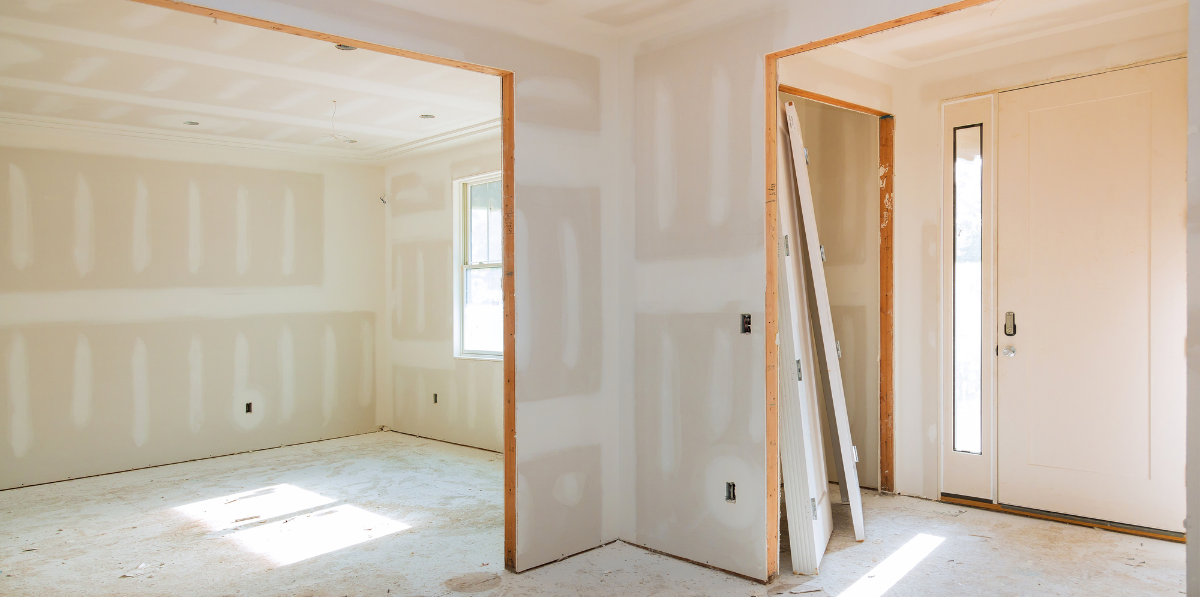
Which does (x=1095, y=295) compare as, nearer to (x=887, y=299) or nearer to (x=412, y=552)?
(x=887, y=299)

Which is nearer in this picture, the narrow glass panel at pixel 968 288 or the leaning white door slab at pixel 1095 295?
the leaning white door slab at pixel 1095 295

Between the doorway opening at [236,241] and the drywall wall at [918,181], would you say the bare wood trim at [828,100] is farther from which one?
the doorway opening at [236,241]

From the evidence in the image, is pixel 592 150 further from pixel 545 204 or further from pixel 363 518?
pixel 363 518

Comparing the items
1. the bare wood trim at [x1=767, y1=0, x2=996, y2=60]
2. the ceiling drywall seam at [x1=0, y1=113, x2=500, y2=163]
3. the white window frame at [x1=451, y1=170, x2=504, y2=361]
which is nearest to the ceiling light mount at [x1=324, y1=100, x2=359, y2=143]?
the ceiling drywall seam at [x1=0, y1=113, x2=500, y2=163]

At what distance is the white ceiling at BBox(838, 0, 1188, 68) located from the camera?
362 centimetres

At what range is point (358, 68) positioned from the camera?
4.33 metres

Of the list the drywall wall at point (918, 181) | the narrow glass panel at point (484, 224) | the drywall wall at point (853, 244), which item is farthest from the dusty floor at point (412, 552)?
the narrow glass panel at point (484, 224)

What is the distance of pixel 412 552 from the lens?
3.72m

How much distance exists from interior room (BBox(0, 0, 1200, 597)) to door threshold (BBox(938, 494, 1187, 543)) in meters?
0.02

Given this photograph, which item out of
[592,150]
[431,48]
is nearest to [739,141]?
[592,150]

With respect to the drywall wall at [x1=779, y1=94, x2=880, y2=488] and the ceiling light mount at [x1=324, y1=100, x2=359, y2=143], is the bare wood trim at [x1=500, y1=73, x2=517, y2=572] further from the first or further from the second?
the ceiling light mount at [x1=324, y1=100, x2=359, y2=143]

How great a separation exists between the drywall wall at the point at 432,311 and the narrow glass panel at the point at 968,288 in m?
3.57

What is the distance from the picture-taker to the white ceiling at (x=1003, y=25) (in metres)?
3.62

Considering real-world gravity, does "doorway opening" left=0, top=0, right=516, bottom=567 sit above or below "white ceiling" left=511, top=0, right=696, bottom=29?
below
